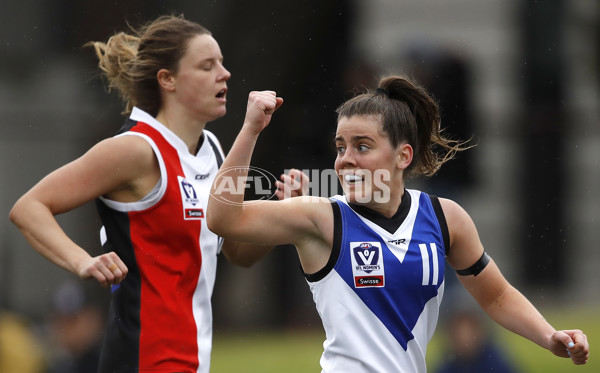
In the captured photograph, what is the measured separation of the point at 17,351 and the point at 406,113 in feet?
17.1

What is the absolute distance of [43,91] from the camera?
13.2 meters

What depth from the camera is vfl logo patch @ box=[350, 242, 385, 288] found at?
12.8 feet

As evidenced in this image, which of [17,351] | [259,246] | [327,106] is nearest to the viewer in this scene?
[259,246]

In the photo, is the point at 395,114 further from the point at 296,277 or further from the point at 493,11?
the point at 493,11

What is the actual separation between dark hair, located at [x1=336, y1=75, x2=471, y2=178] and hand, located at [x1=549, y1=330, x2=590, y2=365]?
85cm

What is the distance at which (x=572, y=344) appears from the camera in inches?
155

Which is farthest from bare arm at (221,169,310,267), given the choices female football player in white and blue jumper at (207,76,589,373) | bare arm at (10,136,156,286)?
bare arm at (10,136,156,286)

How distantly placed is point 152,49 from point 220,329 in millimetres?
6220

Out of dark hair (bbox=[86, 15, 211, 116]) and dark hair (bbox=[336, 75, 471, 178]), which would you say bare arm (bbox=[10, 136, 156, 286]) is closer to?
dark hair (bbox=[86, 15, 211, 116])

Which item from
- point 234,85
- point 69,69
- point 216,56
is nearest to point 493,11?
point 234,85

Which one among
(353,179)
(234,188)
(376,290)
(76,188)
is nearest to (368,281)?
(376,290)

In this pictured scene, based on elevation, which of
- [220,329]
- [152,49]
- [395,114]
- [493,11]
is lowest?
[220,329]

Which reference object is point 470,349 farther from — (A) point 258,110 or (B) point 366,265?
(A) point 258,110

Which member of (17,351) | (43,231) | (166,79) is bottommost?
(17,351)
